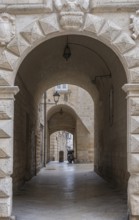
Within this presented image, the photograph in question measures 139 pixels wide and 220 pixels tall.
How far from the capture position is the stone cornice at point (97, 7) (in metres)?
7.21

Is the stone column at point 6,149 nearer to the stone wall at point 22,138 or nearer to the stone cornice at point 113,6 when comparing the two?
the stone cornice at point 113,6

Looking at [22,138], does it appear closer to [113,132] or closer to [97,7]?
[113,132]

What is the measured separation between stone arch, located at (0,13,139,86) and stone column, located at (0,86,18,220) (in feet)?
0.78

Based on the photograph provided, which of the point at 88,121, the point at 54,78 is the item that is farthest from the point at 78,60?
the point at 88,121

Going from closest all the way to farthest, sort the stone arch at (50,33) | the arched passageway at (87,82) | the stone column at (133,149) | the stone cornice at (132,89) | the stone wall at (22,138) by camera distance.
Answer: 1. the stone column at (133,149)
2. the stone cornice at (132,89)
3. the stone arch at (50,33)
4. the stone wall at (22,138)
5. the arched passageway at (87,82)

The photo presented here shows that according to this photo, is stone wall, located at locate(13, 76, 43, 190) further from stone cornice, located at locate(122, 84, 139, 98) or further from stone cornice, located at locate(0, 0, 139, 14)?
stone cornice, located at locate(122, 84, 139, 98)

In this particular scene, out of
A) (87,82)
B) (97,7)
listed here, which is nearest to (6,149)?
(97,7)

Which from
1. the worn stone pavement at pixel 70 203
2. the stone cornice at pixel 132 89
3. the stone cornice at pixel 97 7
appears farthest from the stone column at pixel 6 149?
the stone cornice at pixel 132 89

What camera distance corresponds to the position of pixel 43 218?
7.46m

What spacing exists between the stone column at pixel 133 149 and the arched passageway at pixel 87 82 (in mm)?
3040

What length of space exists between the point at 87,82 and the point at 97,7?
9243 millimetres

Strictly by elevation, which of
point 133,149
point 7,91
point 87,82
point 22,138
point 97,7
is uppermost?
point 97,7

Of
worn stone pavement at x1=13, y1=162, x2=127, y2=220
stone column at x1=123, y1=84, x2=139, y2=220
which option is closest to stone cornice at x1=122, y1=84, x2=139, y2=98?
stone column at x1=123, y1=84, x2=139, y2=220

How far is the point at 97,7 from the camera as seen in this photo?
7.21m
